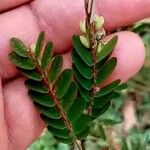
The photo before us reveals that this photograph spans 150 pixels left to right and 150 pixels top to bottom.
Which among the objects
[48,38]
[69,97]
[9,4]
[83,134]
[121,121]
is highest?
[9,4]

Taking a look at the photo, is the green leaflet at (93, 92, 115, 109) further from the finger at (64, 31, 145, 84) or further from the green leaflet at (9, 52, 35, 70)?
the green leaflet at (9, 52, 35, 70)

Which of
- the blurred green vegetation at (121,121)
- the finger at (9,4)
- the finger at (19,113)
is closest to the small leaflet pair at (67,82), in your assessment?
the finger at (19,113)

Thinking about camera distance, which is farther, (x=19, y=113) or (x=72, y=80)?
(x=19, y=113)

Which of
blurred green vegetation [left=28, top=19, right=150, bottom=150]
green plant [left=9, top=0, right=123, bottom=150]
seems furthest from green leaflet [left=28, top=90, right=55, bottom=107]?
blurred green vegetation [left=28, top=19, right=150, bottom=150]

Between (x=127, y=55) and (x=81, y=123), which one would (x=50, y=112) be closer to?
(x=81, y=123)

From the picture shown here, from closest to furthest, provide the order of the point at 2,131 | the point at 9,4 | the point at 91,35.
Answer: the point at 91,35 → the point at 2,131 → the point at 9,4

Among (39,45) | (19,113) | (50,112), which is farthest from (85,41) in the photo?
(19,113)
